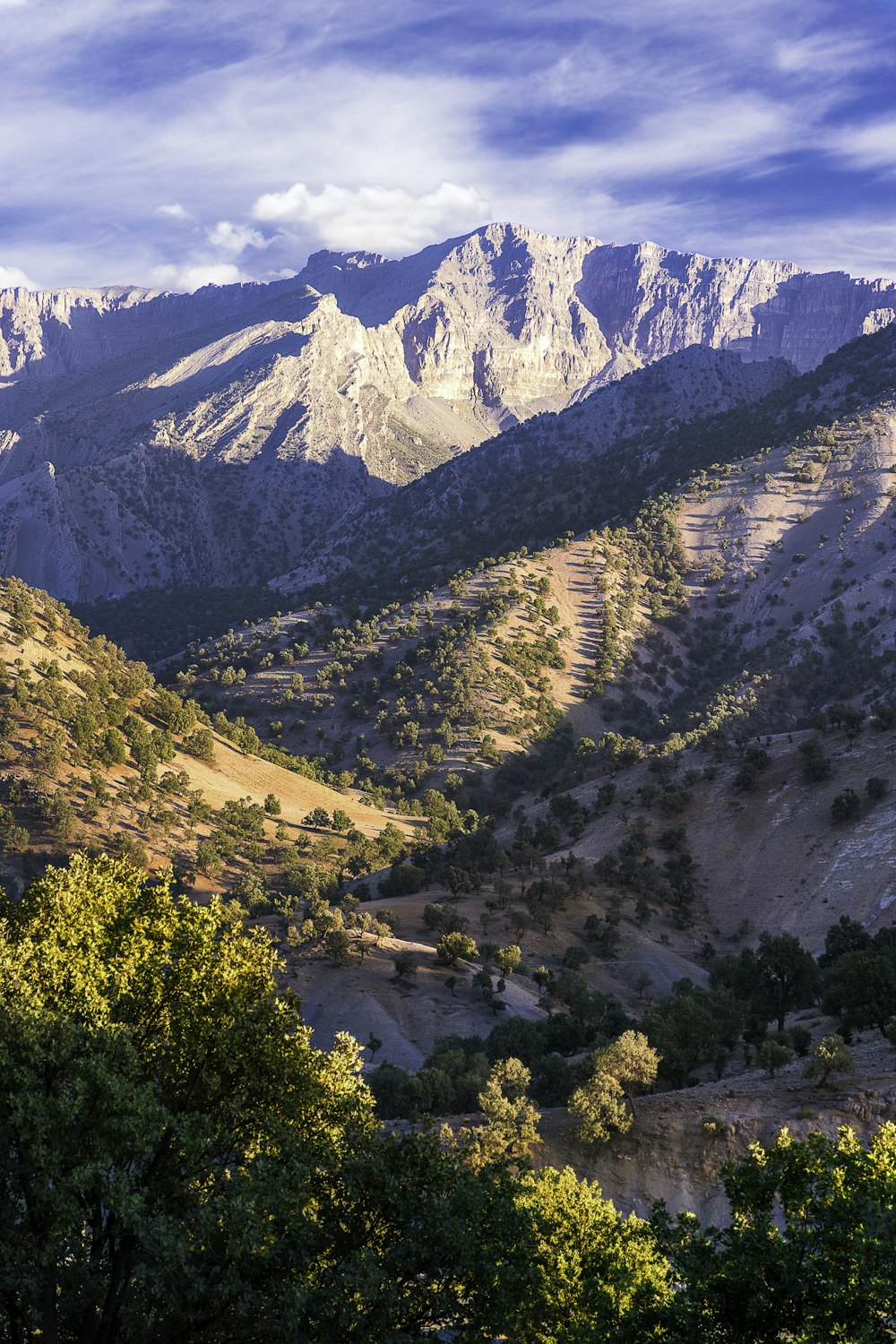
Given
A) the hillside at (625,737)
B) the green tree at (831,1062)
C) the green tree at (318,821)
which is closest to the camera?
the green tree at (831,1062)

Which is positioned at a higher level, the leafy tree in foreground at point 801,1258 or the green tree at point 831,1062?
the leafy tree in foreground at point 801,1258

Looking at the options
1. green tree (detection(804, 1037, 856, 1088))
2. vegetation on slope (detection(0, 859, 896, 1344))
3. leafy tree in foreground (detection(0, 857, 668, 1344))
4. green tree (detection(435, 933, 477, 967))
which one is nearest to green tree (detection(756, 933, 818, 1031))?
green tree (detection(804, 1037, 856, 1088))

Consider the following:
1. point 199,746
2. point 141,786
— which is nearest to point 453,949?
point 141,786

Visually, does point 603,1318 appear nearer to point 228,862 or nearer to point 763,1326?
point 763,1326

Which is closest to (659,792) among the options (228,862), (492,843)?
(492,843)

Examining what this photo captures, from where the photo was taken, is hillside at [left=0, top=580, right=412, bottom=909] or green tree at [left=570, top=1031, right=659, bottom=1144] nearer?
green tree at [left=570, top=1031, right=659, bottom=1144]

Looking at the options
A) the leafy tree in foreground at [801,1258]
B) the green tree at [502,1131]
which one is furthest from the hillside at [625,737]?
the leafy tree in foreground at [801,1258]

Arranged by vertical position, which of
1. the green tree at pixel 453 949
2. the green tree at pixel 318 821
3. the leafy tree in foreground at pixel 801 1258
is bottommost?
the green tree at pixel 318 821

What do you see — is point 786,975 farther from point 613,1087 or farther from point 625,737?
point 625,737

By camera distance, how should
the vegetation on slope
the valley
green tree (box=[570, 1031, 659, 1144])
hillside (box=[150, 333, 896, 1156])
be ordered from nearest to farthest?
the vegetation on slope
green tree (box=[570, 1031, 659, 1144])
the valley
hillside (box=[150, 333, 896, 1156])

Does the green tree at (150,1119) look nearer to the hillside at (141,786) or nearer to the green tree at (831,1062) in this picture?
the green tree at (831,1062)

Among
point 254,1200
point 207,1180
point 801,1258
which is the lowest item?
point 801,1258

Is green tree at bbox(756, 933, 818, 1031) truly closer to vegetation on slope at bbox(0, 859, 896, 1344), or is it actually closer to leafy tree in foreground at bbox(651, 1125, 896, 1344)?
vegetation on slope at bbox(0, 859, 896, 1344)

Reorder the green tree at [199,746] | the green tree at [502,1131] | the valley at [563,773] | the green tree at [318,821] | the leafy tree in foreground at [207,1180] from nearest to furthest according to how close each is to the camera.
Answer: the leafy tree in foreground at [207,1180], the green tree at [502,1131], the valley at [563,773], the green tree at [318,821], the green tree at [199,746]
